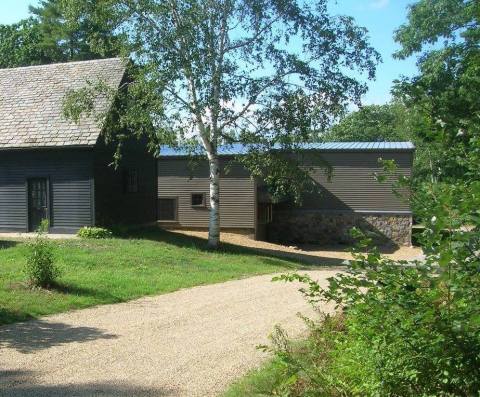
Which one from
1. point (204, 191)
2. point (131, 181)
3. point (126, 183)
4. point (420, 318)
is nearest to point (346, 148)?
point (204, 191)

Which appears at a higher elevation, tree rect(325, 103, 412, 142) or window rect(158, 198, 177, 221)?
tree rect(325, 103, 412, 142)

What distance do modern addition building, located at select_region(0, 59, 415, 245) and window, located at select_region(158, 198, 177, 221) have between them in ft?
0.17

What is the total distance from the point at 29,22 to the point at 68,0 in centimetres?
3128

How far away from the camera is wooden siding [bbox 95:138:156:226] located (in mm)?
22453

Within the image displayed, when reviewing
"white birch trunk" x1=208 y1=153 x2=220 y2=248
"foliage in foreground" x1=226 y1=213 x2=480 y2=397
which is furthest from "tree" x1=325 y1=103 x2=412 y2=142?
"foliage in foreground" x1=226 y1=213 x2=480 y2=397

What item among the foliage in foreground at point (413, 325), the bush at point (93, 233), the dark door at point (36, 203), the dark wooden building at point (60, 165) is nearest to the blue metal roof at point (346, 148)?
the dark wooden building at point (60, 165)

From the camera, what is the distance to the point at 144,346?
7.66 meters

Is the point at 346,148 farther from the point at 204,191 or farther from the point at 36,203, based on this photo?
the point at 36,203

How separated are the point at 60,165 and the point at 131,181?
3.48 m

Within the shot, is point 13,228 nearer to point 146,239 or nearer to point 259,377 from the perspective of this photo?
point 146,239

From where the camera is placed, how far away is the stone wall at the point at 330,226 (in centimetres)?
3033

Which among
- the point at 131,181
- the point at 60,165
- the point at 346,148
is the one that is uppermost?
the point at 346,148

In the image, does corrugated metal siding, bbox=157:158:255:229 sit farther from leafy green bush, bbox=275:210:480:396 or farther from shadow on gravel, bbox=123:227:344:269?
leafy green bush, bbox=275:210:480:396

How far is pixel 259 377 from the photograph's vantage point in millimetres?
5895
